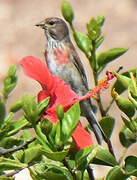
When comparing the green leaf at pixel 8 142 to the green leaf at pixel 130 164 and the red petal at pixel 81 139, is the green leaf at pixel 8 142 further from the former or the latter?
the green leaf at pixel 130 164

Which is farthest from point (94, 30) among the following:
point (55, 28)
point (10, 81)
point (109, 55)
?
point (55, 28)

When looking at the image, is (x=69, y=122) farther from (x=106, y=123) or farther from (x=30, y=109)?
(x=106, y=123)

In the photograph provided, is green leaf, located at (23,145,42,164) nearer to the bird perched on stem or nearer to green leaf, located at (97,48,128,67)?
green leaf, located at (97,48,128,67)

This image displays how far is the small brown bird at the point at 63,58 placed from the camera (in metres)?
4.92

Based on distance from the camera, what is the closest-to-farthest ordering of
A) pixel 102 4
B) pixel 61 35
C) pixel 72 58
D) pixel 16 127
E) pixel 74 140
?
pixel 74 140
pixel 16 127
pixel 72 58
pixel 61 35
pixel 102 4

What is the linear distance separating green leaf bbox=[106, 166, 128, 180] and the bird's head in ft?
11.7

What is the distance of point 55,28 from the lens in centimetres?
545

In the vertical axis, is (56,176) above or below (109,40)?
above

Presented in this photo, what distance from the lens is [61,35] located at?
18.4 feet

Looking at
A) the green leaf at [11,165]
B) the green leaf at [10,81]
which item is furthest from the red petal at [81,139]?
the green leaf at [10,81]

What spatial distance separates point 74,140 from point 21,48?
25.4 feet

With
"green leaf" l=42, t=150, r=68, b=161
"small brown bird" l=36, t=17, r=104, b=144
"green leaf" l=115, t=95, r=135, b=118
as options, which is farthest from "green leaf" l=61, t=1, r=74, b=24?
"small brown bird" l=36, t=17, r=104, b=144

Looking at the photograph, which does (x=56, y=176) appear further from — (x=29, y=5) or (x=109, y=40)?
(x=29, y=5)

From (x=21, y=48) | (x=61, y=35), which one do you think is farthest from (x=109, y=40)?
(x=61, y=35)
